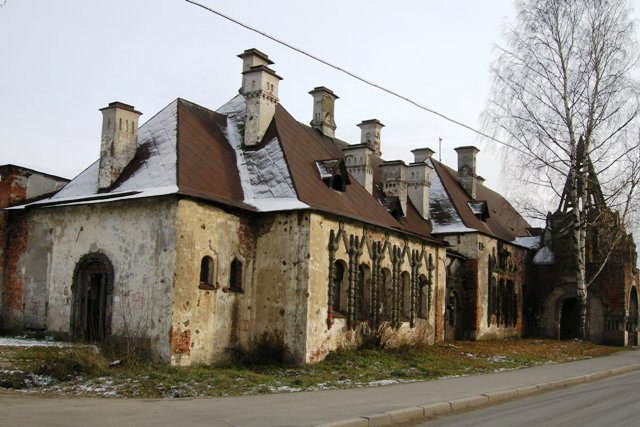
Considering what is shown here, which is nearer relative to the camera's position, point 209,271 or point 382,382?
point 382,382

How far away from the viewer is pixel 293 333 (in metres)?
19.6

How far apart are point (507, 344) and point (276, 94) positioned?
48.3 feet

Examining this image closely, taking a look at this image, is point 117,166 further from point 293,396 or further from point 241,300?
point 293,396

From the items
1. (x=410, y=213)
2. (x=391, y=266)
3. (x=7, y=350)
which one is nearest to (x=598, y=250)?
(x=410, y=213)

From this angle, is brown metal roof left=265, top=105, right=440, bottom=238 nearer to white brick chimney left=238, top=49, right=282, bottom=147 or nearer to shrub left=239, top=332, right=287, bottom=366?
white brick chimney left=238, top=49, right=282, bottom=147

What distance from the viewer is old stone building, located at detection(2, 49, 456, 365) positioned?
1816 centimetres

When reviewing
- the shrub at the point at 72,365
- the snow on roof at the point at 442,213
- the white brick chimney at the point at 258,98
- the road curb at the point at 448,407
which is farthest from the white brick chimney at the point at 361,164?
the shrub at the point at 72,365

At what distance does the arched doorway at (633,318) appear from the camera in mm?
36000

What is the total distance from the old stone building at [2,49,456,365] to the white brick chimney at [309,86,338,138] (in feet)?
15.1

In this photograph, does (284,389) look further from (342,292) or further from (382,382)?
(342,292)

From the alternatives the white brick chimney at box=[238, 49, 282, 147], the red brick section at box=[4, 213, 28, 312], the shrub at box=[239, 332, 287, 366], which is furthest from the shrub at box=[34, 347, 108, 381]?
the white brick chimney at box=[238, 49, 282, 147]

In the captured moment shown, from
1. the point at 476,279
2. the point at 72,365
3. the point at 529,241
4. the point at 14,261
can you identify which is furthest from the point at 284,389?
the point at 529,241

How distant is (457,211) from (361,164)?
25.4 ft

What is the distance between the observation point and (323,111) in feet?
94.8
